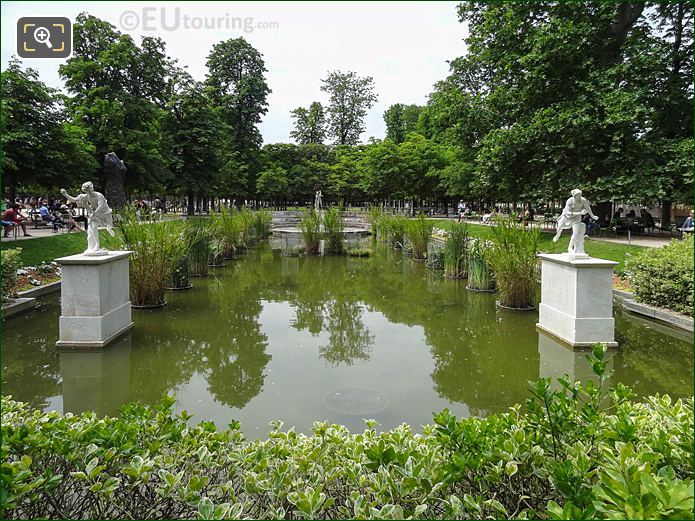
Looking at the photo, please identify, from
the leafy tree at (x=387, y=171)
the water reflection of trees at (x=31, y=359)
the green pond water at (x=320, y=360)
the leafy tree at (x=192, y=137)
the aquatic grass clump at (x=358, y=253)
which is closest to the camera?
the green pond water at (x=320, y=360)

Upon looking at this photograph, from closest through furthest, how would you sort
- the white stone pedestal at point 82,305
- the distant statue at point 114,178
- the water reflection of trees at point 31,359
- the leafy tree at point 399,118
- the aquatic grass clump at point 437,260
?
the water reflection of trees at point 31,359 < the white stone pedestal at point 82,305 < the aquatic grass clump at point 437,260 < the distant statue at point 114,178 < the leafy tree at point 399,118

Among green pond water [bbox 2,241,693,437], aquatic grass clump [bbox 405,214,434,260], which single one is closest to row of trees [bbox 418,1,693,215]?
aquatic grass clump [bbox 405,214,434,260]

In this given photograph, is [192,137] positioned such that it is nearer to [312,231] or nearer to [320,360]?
[312,231]

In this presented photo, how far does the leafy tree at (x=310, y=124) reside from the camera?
5441 cm

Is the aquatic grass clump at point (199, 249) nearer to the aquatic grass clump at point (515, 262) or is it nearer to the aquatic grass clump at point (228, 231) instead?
the aquatic grass clump at point (228, 231)

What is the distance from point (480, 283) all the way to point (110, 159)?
16783mm

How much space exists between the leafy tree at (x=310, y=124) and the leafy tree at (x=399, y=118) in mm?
7951

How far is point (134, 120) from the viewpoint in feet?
78.6

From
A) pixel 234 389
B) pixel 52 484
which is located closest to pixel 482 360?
pixel 234 389

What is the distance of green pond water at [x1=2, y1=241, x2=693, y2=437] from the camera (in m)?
4.68

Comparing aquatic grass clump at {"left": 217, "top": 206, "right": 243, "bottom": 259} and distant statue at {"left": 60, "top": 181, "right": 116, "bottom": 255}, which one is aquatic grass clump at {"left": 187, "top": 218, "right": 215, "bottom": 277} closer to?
aquatic grass clump at {"left": 217, "top": 206, "right": 243, "bottom": 259}

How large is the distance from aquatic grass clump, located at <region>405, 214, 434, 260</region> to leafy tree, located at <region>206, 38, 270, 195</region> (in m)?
25.1

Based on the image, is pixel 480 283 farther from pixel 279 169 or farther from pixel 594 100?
pixel 279 169

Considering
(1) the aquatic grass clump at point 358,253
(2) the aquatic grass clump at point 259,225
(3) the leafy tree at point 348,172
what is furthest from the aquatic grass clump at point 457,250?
(3) the leafy tree at point 348,172
